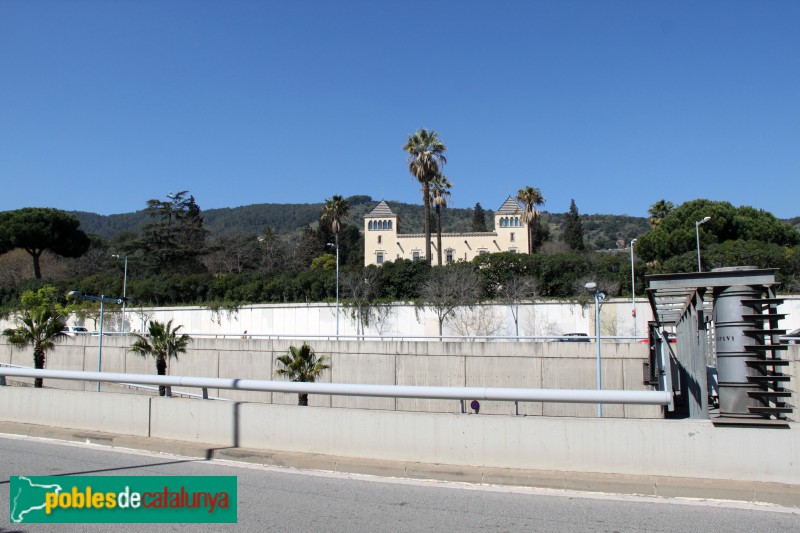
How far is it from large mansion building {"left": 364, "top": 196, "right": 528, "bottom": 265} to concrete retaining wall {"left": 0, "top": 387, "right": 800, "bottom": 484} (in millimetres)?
77197

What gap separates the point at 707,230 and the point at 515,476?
193 feet

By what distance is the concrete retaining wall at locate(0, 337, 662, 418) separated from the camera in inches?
1000

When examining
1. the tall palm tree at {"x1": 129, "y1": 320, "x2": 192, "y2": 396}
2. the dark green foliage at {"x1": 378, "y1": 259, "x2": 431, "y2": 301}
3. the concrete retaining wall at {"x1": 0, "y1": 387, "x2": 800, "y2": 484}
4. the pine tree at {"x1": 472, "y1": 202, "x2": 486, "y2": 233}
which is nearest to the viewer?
the concrete retaining wall at {"x1": 0, "y1": 387, "x2": 800, "y2": 484}

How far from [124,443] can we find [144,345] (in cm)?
2272

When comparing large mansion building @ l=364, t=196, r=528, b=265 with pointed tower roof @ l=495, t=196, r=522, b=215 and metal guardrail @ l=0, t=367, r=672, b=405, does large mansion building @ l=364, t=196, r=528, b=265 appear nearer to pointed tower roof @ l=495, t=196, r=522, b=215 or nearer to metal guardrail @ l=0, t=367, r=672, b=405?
pointed tower roof @ l=495, t=196, r=522, b=215

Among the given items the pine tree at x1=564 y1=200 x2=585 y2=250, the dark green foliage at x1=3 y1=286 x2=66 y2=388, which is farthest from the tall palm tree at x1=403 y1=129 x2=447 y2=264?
the pine tree at x1=564 y1=200 x2=585 y2=250

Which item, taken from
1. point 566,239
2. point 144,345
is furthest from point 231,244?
point 144,345

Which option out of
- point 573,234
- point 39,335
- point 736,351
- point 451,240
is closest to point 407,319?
point 39,335

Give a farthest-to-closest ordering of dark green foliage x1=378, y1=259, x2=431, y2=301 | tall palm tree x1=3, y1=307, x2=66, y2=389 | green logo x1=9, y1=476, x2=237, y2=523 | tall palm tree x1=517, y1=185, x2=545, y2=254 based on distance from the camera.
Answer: tall palm tree x1=517, y1=185, x2=545, y2=254 < dark green foliage x1=378, y1=259, x2=431, y2=301 < tall palm tree x1=3, y1=307, x2=66, y2=389 < green logo x1=9, y1=476, x2=237, y2=523

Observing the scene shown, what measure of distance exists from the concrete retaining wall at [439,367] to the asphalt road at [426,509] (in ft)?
51.2

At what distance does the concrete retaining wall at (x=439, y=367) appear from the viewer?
2541 centimetres

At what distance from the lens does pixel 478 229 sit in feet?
389

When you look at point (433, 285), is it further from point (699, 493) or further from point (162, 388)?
point (699, 493)

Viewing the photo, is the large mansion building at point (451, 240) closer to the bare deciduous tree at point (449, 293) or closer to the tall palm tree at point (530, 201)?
the tall palm tree at point (530, 201)
